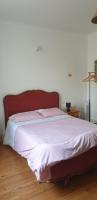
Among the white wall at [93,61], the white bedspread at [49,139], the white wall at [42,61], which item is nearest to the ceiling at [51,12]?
the white wall at [42,61]

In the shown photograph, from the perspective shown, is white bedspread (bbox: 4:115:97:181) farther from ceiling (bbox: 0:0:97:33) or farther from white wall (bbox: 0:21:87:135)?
ceiling (bbox: 0:0:97:33)

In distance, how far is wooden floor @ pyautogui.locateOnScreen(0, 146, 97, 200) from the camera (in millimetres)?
2254

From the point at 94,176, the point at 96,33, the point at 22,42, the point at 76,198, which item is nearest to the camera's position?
the point at 76,198

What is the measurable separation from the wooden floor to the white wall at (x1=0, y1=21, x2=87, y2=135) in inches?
56.7

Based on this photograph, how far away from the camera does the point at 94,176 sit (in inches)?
106

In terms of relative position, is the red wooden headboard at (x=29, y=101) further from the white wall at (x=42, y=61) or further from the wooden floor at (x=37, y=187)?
the wooden floor at (x=37, y=187)

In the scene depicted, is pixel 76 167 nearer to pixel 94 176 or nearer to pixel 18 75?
pixel 94 176

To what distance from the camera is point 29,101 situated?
13.8 feet

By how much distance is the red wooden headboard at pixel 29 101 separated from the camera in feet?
13.0

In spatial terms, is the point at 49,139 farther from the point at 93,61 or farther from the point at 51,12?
the point at 93,61

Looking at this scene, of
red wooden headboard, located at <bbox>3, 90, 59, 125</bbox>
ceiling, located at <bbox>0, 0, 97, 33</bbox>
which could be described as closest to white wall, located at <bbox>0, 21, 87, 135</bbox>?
red wooden headboard, located at <bbox>3, 90, 59, 125</bbox>

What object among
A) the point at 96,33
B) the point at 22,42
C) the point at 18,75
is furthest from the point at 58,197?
the point at 96,33

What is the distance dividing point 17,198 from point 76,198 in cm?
69

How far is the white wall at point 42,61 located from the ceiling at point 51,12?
271 mm
